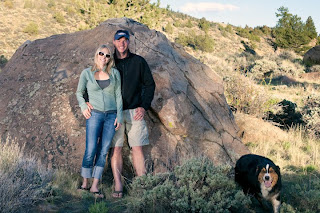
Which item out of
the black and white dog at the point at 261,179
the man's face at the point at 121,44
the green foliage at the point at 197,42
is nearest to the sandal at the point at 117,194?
the black and white dog at the point at 261,179

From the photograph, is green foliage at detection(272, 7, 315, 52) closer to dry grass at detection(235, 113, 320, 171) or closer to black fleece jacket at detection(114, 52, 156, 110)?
dry grass at detection(235, 113, 320, 171)

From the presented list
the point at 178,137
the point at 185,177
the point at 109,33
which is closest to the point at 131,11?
the point at 109,33

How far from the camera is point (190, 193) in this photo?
3904mm

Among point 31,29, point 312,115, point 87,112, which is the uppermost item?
point 87,112

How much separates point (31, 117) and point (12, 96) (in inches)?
28.4

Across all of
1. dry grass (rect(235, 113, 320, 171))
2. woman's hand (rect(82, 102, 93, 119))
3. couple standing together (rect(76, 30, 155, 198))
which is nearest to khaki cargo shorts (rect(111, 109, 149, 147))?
couple standing together (rect(76, 30, 155, 198))

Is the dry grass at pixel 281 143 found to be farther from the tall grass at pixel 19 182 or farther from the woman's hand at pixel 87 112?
the tall grass at pixel 19 182

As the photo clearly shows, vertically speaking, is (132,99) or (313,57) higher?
(313,57)

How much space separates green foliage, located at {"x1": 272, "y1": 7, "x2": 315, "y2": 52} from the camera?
1425 inches

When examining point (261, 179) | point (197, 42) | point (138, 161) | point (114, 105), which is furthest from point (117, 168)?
point (197, 42)

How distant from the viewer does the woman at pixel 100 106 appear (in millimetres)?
4500

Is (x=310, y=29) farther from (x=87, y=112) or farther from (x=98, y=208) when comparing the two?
(x=98, y=208)

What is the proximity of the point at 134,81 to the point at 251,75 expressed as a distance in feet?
20.5

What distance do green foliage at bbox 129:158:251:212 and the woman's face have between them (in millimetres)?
1684
